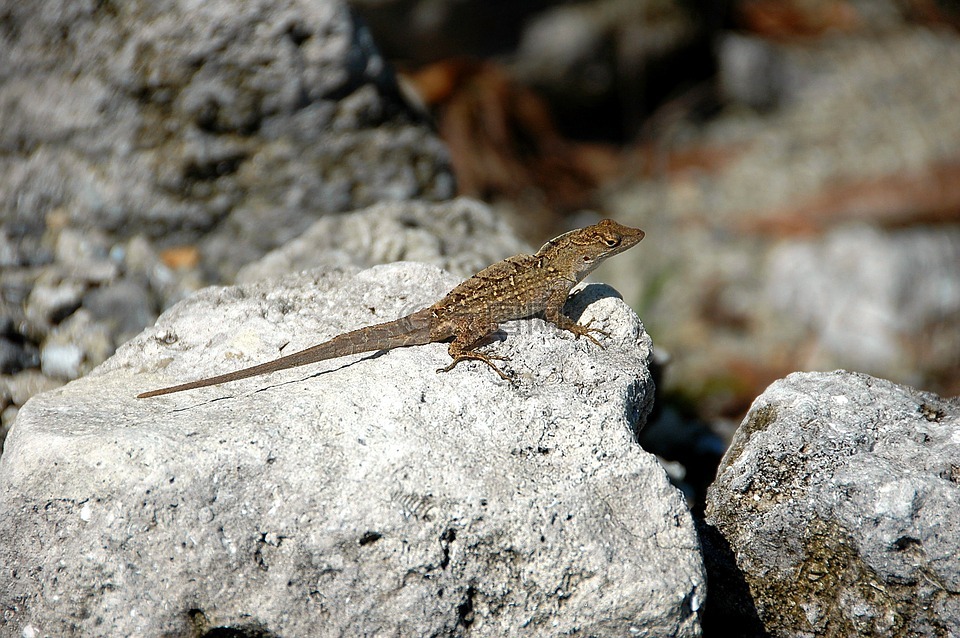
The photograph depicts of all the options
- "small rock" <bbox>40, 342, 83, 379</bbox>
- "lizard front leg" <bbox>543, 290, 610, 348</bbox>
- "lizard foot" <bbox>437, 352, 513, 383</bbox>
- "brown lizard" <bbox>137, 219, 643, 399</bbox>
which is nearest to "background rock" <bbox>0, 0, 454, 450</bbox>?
"small rock" <bbox>40, 342, 83, 379</bbox>

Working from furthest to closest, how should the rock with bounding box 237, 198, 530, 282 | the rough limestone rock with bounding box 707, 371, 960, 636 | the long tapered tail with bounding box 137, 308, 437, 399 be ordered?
the rock with bounding box 237, 198, 530, 282
the long tapered tail with bounding box 137, 308, 437, 399
the rough limestone rock with bounding box 707, 371, 960, 636

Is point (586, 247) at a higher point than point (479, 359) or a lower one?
lower

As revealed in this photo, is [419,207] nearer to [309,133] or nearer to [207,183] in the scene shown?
[309,133]

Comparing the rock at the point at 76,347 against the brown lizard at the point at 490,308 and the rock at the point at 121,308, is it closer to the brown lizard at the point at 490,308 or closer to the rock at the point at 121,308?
the rock at the point at 121,308

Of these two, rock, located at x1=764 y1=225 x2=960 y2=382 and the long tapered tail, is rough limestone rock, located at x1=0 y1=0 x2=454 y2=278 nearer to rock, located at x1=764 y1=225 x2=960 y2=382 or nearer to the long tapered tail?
the long tapered tail

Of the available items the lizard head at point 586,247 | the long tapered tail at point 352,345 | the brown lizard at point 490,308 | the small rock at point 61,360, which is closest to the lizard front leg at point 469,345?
the brown lizard at point 490,308

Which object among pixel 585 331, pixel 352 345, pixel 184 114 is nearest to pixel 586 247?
pixel 585 331

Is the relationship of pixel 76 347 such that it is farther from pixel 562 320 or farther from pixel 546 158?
pixel 546 158
